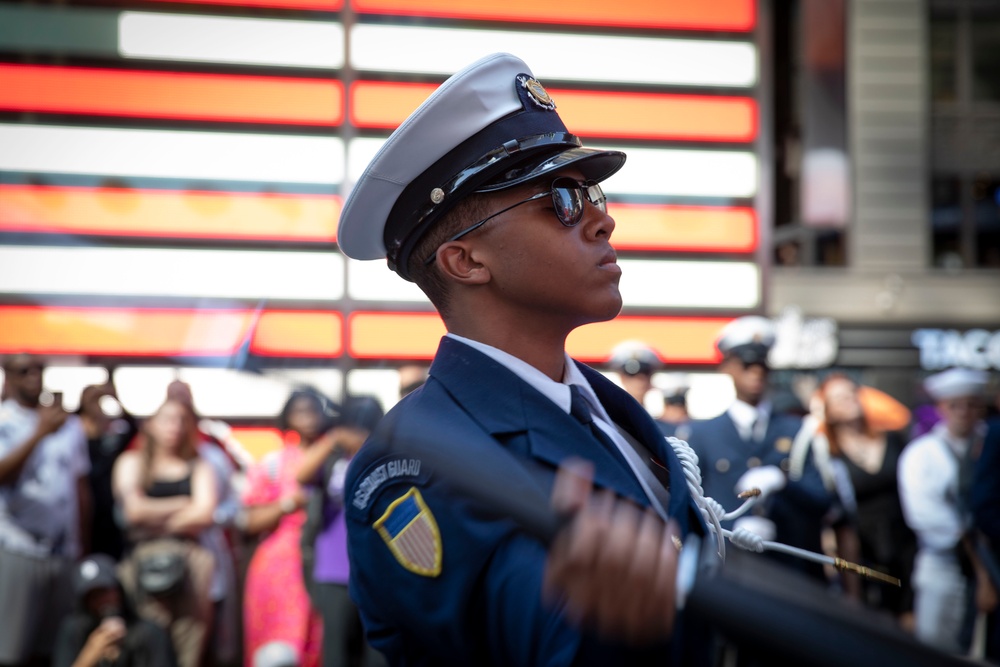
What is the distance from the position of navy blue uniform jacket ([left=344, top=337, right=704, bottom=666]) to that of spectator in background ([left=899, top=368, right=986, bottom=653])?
16.9 ft

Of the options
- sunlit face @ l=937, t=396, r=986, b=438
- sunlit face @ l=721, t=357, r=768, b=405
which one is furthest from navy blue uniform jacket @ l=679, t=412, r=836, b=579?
sunlit face @ l=937, t=396, r=986, b=438

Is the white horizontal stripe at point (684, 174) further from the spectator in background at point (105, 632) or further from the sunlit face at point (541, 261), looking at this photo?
the sunlit face at point (541, 261)

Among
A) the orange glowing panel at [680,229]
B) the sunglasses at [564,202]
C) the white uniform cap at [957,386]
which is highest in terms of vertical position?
the orange glowing panel at [680,229]

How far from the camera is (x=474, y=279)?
1718 mm

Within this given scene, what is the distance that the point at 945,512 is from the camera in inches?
245

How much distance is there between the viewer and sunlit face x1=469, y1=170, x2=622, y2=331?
66.3 inches

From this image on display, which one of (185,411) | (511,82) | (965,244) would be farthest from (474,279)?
(965,244)

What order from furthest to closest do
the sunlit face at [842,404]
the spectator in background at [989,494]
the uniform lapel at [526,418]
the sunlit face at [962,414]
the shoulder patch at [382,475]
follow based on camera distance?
1. the sunlit face at [842,404]
2. the sunlit face at [962,414]
3. the spectator in background at [989,494]
4. the uniform lapel at [526,418]
5. the shoulder patch at [382,475]

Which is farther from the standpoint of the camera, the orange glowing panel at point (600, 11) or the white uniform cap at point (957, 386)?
the orange glowing panel at point (600, 11)

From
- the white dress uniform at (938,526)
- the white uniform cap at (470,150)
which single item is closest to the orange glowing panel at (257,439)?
the white dress uniform at (938,526)

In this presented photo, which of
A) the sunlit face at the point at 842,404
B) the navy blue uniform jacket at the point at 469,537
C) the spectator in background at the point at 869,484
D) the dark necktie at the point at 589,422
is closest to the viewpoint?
the navy blue uniform jacket at the point at 469,537

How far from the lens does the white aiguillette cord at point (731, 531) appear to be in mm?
1587

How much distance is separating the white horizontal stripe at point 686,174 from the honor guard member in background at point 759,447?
266 cm

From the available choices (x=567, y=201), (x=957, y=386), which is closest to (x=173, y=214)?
(x=957, y=386)
